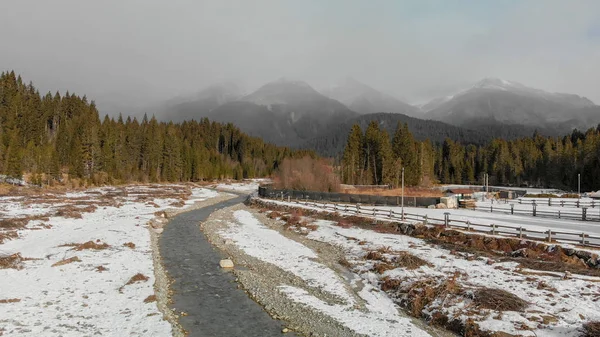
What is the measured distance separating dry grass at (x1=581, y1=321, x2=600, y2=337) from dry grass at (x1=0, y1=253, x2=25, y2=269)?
24072 mm

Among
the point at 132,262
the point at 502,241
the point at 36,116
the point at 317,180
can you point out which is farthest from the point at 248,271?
the point at 36,116

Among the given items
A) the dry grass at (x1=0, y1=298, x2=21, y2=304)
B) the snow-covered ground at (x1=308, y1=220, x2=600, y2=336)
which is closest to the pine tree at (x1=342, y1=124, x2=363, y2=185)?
the snow-covered ground at (x1=308, y1=220, x2=600, y2=336)

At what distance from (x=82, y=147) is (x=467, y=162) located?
5635 inches

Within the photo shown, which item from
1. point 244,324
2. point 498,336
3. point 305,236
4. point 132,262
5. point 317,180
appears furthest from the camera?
point 317,180

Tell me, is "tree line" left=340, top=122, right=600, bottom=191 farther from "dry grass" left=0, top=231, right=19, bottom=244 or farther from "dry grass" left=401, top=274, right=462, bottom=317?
"dry grass" left=0, top=231, right=19, bottom=244

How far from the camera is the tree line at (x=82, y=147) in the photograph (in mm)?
83562

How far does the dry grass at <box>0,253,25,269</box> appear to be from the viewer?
17703 mm

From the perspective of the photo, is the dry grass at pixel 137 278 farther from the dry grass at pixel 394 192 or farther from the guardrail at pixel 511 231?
the dry grass at pixel 394 192

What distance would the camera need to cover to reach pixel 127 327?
12.1 metres

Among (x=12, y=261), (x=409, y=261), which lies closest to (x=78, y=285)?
(x=12, y=261)

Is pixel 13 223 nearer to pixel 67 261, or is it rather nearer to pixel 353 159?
pixel 67 261

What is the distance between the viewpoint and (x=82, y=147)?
96.6 metres

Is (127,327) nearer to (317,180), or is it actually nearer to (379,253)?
(379,253)

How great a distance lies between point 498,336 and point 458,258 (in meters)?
10.8
